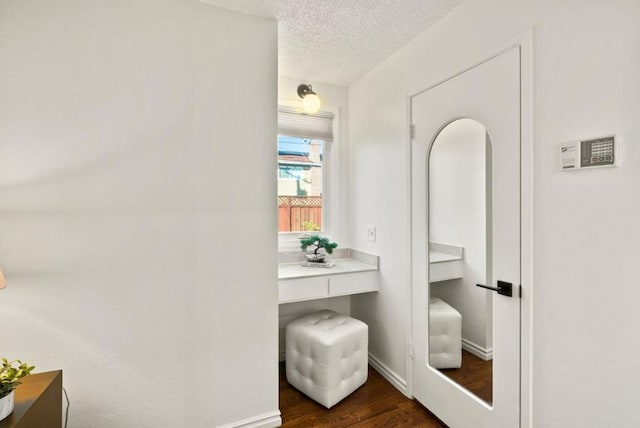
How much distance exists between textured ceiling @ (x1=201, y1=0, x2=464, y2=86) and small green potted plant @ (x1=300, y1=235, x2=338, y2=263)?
1.43 m

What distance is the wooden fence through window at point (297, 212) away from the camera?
286 centimetres

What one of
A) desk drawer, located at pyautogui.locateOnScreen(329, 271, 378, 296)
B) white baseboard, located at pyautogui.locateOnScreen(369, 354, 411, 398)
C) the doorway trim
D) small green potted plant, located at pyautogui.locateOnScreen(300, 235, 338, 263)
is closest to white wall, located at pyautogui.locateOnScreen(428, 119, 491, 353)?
the doorway trim

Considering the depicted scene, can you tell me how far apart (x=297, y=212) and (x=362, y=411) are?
1.65 meters

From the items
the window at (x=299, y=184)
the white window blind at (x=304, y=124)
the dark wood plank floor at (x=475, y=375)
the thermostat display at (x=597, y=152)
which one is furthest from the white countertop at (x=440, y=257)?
the white window blind at (x=304, y=124)

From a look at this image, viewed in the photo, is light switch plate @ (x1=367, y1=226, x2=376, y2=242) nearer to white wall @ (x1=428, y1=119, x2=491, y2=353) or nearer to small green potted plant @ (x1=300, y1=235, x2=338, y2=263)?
small green potted plant @ (x1=300, y1=235, x2=338, y2=263)

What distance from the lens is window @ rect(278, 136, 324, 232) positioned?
2857mm

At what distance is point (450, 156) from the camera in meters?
1.85

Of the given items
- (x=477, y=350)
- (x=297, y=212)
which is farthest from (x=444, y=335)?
(x=297, y=212)

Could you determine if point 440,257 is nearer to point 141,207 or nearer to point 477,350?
point 477,350

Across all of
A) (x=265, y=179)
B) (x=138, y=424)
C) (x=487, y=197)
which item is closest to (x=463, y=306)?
(x=487, y=197)

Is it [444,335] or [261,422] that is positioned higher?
[444,335]

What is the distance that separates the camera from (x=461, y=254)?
1776mm

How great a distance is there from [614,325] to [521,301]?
0.34m

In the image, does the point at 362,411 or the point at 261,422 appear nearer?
the point at 261,422
